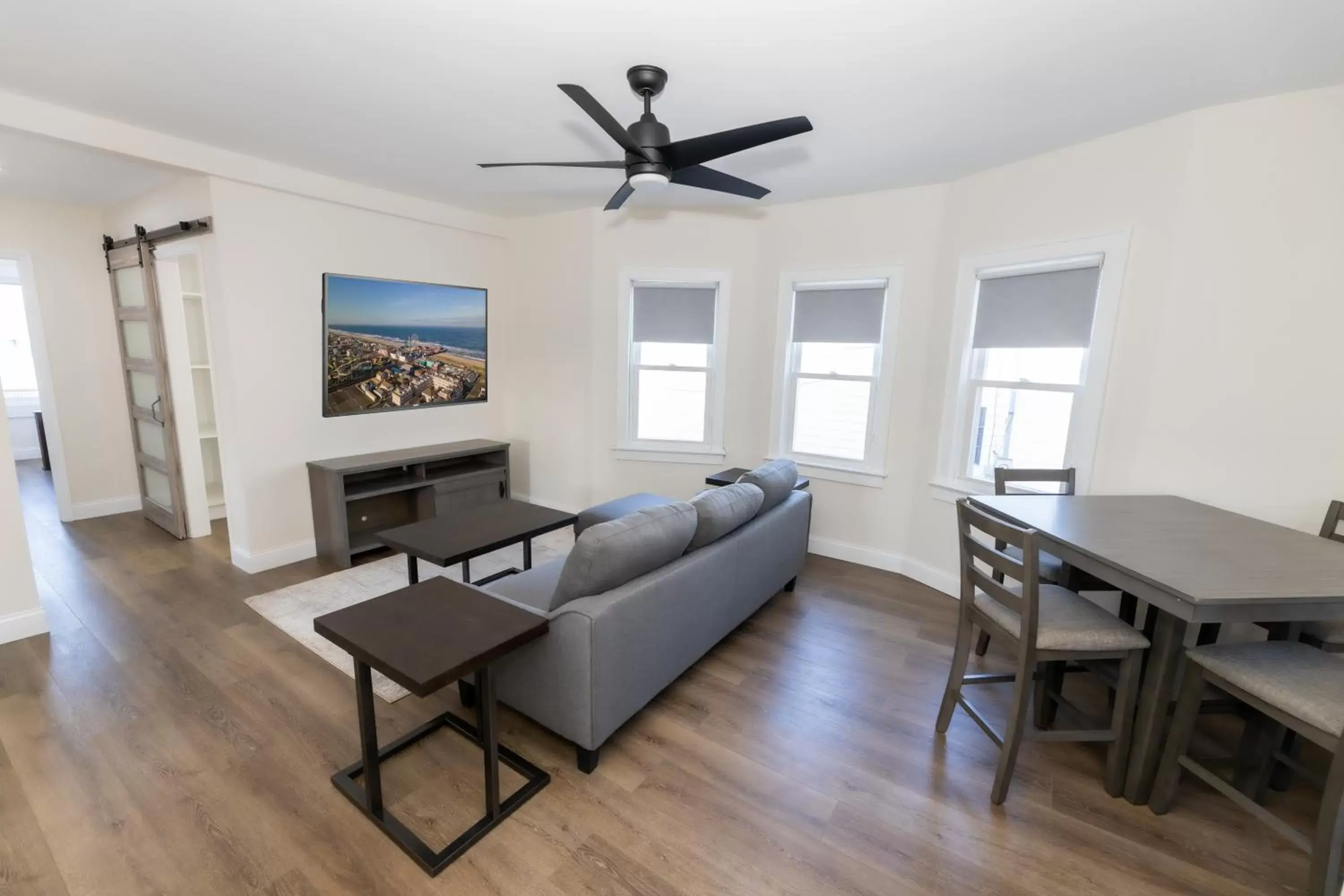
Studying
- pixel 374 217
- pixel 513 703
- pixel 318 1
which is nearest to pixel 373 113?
pixel 318 1

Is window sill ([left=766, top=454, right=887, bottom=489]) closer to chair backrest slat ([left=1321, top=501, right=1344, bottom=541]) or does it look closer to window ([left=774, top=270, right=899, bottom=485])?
window ([left=774, top=270, right=899, bottom=485])

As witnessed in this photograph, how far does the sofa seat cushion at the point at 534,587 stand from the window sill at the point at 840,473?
7.19 ft

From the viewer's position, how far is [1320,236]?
226 cm

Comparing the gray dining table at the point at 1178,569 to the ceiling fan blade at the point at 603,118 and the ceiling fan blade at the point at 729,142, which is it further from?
the ceiling fan blade at the point at 603,118

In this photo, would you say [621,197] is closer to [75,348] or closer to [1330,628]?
[1330,628]

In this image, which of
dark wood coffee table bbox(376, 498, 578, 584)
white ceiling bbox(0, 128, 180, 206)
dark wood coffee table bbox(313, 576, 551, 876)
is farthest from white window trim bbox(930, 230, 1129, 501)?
white ceiling bbox(0, 128, 180, 206)

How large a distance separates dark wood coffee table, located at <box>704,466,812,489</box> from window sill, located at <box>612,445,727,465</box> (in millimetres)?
192

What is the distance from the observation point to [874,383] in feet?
12.8

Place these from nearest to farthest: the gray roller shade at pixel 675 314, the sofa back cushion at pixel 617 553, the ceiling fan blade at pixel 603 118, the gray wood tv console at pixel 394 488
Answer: the ceiling fan blade at pixel 603 118 < the sofa back cushion at pixel 617 553 < the gray wood tv console at pixel 394 488 < the gray roller shade at pixel 675 314

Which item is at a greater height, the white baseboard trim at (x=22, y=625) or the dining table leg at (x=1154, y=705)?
the dining table leg at (x=1154, y=705)

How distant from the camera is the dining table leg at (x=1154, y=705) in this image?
1.76m

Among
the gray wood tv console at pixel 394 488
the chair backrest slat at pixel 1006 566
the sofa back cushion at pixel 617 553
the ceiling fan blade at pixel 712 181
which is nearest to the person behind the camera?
the chair backrest slat at pixel 1006 566

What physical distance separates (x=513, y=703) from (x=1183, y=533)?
8.65 feet

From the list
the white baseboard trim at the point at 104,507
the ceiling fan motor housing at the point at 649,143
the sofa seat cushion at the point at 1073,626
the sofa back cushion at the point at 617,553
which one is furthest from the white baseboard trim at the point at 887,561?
the white baseboard trim at the point at 104,507
